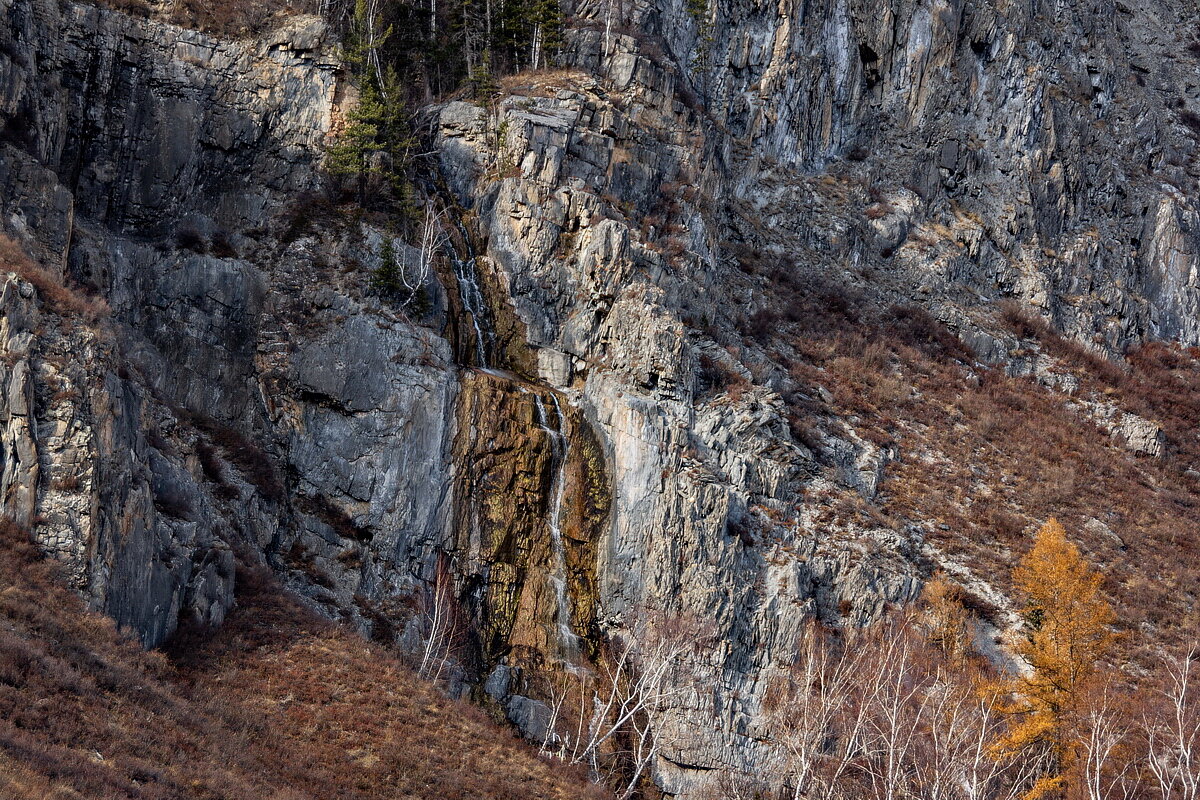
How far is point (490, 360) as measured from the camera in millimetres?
42469

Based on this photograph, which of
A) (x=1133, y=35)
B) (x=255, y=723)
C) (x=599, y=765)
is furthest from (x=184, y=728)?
(x=1133, y=35)

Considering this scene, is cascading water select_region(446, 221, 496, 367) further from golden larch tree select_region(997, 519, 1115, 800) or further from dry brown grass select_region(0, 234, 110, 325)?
golden larch tree select_region(997, 519, 1115, 800)

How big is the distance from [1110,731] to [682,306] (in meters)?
26.1

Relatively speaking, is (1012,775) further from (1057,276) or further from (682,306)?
(1057,276)

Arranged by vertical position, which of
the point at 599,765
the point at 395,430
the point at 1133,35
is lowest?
the point at 599,765

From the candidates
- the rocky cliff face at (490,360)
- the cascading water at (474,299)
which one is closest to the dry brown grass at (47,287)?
the rocky cliff face at (490,360)

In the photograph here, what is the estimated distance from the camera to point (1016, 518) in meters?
42.6

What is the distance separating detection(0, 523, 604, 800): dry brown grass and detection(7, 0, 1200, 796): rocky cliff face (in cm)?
186

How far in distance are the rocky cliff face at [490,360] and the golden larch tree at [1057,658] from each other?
236 inches

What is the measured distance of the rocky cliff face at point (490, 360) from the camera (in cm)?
3266

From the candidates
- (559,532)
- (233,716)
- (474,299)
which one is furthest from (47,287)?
(559,532)

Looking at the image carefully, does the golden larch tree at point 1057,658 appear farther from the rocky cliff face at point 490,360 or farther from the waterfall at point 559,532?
the waterfall at point 559,532

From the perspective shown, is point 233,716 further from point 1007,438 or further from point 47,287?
point 1007,438

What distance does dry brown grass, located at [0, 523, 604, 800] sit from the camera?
19047 millimetres
